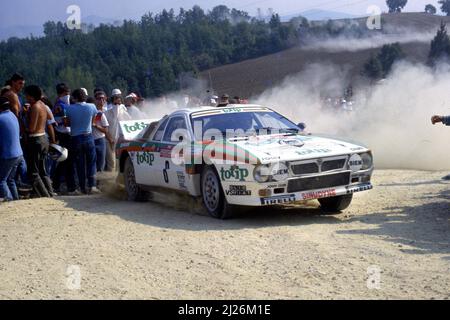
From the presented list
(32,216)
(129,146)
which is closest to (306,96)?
(129,146)

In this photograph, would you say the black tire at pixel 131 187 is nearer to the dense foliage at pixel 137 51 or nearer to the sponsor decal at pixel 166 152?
the sponsor decal at pixel 166 152

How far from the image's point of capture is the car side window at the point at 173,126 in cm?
928

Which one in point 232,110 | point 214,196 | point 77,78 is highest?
point 232,110

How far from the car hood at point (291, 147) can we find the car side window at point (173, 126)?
1.00 m

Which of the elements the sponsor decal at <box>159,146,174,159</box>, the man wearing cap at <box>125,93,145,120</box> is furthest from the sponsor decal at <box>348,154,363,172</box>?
the man wearing cap at <box>125,93,145,120</box>

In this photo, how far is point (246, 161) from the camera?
7.75 metres

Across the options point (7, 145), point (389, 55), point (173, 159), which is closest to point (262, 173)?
point (173, 159)

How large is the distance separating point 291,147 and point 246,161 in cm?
67

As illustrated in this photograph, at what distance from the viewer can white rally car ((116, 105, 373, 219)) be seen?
7723mm

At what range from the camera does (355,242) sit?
672 cm

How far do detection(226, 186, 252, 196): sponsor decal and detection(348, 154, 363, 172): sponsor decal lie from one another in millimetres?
1348

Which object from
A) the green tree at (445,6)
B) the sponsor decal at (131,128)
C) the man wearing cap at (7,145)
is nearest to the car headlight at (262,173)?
the sponsor decal at (131,128)

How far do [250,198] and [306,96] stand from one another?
26.4m

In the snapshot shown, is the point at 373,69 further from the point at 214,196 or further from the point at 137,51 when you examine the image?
the point at 214,196
